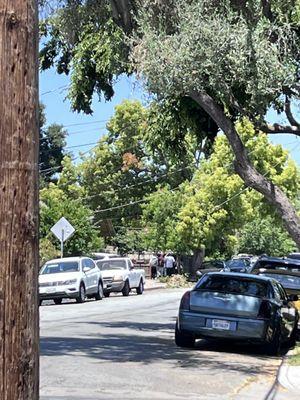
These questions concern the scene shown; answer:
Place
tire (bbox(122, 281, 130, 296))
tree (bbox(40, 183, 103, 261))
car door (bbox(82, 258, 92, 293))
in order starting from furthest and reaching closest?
1. tree (bbox(40, 183, 103, 261))
2. tire (bbox(122, 281, 130, 296))
3. car door (bbox(82, 258, 92, 293))

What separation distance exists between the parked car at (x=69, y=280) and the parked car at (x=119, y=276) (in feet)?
7.71

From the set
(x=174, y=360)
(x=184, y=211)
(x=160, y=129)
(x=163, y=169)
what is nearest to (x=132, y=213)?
(x=163, y=169)

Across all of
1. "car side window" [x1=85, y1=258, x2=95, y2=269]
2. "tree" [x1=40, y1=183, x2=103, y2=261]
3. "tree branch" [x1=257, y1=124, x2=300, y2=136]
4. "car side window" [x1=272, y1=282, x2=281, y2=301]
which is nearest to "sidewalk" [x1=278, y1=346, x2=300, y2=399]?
"car side window" [x1=272, y1=282, x2=281, y2=301]

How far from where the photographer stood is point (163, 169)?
51.9m

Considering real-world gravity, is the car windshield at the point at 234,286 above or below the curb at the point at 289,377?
above

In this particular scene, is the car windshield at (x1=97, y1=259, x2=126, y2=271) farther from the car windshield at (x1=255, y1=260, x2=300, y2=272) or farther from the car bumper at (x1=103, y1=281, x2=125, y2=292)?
the car windshield at (x1=255, y1=260, x2=300, y2=272)

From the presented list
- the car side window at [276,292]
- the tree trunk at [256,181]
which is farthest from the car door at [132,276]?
the tree trunk at [256,181]

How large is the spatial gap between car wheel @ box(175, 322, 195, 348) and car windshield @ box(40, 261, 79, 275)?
13.0m

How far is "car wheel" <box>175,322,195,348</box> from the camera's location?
499 inches

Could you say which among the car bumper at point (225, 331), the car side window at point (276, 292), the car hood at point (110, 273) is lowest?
the car bumper at point (225, 331)

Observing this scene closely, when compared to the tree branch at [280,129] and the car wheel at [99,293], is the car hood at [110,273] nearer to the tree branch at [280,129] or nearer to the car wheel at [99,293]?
the car wheel at [99,293]

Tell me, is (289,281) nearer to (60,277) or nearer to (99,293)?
(60,277)

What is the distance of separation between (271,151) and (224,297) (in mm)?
30632

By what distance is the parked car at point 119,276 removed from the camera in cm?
2948
